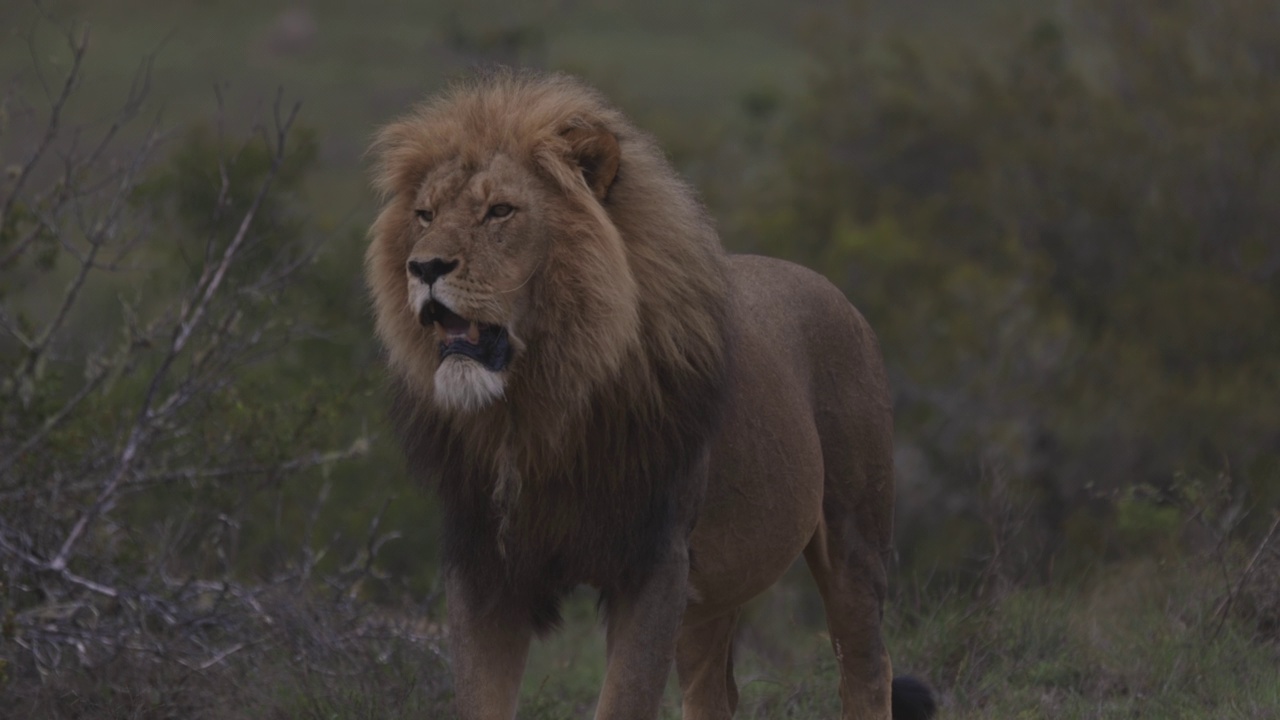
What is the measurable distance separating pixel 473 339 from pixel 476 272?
17 cm

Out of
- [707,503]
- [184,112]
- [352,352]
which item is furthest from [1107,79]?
[184,112]

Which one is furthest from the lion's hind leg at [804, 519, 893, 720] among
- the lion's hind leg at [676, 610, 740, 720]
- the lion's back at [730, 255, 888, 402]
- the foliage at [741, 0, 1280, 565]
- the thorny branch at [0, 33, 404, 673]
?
the foliage at [741, 0, 1280, 565]

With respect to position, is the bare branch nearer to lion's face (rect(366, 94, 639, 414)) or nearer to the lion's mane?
the lion's mane

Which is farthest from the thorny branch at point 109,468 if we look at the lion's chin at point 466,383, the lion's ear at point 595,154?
the lion's chin at point 466,383

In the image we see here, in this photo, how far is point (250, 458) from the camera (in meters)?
7.26

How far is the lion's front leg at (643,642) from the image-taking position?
434 cm

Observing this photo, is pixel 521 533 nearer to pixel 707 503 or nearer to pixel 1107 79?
pixel 707 503

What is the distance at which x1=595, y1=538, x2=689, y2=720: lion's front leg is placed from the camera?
14.2 ft

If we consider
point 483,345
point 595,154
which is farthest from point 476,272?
point 595,154

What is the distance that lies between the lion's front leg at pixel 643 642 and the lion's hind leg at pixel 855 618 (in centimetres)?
123

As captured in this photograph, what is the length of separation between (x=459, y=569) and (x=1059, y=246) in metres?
20.2

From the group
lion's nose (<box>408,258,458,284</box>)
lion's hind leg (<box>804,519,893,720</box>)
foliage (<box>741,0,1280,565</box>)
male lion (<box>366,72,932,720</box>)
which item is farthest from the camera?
foliage (<box>741,0,1280,565</box>)

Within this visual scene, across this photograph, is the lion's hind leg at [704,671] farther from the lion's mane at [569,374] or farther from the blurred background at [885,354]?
the lion's mane at [569,374]

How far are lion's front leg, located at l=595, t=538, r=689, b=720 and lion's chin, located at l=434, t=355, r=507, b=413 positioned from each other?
648 millimetres
